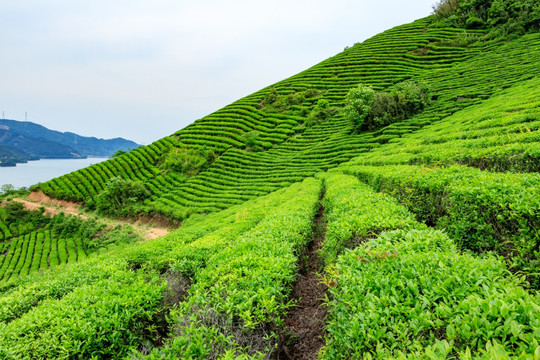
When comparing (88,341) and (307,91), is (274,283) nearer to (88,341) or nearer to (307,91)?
(88,341)

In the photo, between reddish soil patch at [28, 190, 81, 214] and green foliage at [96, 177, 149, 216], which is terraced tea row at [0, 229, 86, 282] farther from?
green foliage at [96, 177, 149, 216]

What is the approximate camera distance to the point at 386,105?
113 ft

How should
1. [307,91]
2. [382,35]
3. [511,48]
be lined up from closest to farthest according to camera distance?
[511,48] → [307,91] → [382,35]

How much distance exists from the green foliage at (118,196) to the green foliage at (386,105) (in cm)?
3458

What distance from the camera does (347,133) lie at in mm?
37375

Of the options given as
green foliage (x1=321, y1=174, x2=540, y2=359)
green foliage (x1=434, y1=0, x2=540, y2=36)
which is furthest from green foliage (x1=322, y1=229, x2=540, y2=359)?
green foliage (x1=434, y1=0, x2=540, y2=36)

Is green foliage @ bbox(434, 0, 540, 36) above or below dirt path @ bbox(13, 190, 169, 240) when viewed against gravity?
above

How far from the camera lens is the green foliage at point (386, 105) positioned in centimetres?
3378

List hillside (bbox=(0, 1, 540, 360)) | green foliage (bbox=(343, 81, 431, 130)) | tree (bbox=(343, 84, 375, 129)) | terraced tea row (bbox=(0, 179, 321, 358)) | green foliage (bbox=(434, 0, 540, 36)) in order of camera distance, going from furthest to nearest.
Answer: green foliage (bbox=(434, 0, 540, 36)) → tree (bbox=(343, 84, 375, 129)) → green foliage (bbox=(343, 81, 431, 130)) → terraced tea row (bbox=(0, 179, 321, 358)) → hillside (bbox=(0, 1, 540, 360))

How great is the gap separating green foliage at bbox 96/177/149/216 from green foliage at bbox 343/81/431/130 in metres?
34.6

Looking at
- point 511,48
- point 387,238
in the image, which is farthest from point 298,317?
point 511,48

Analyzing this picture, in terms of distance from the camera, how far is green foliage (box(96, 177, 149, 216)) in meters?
36.6

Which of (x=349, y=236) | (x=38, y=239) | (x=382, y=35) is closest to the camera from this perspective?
(x=349, y=236)

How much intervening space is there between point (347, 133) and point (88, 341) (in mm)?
38188
